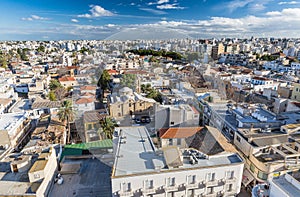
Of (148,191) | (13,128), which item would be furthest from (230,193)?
(13,128)

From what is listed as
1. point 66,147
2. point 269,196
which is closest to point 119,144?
point 66,147

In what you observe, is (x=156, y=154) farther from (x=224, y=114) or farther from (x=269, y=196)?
(x=224, y=114)

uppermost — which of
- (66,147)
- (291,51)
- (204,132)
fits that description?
(291,51)

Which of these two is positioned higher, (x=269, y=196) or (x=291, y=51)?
(x=291, y=51)

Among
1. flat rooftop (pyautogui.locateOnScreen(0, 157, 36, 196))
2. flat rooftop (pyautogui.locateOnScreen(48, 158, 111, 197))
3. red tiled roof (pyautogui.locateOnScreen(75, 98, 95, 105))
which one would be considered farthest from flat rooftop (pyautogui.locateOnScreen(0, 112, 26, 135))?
flat rooftop (pyautogui.locateOnScreen(48, 158, 111, 197))

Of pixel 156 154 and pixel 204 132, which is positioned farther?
pixel 204 132

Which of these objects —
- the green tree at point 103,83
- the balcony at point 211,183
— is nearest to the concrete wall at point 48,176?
the balcony at point 211,183

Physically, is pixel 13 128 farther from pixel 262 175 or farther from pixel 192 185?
pixel 262 175

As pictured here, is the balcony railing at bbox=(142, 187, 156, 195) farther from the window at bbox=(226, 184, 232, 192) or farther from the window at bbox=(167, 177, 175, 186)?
the window at bbox=(226, 184, 232, 192)

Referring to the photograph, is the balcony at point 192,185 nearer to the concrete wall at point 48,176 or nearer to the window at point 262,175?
the window at point 262,175
